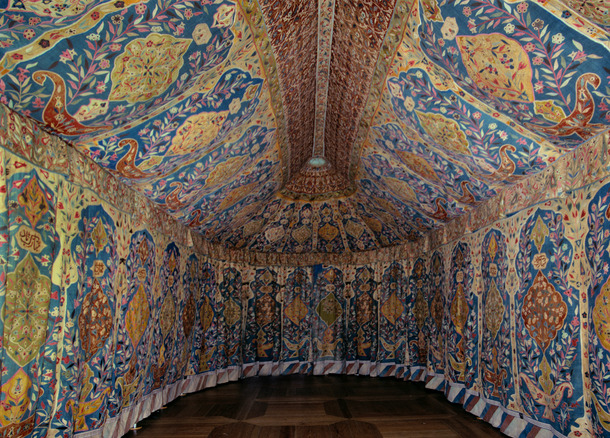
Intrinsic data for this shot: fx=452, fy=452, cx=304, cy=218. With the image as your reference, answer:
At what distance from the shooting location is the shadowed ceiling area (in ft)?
8.59

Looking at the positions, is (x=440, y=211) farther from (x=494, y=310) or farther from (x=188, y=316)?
(x=188, y=316)

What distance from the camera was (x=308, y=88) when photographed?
5.23m

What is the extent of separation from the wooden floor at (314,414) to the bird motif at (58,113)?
2.91 metres

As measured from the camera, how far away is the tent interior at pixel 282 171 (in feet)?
8.80

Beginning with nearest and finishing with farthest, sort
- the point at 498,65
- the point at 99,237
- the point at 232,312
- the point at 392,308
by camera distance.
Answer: the point at 498,65
the point at 99,237
the point at 232,312
the point at 392,308

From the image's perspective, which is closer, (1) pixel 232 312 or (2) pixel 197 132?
(2) pixel 197 132

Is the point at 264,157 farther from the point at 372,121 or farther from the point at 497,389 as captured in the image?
Result: the point at 497,389

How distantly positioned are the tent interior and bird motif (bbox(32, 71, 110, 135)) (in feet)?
0.06

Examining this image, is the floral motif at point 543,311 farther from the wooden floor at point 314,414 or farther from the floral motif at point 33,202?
the floral motif at point 33,202

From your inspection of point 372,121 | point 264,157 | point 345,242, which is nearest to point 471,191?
point 372,121

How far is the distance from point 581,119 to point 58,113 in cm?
350

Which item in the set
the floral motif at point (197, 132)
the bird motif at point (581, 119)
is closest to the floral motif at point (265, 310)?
the floral motif at point (197, 132)

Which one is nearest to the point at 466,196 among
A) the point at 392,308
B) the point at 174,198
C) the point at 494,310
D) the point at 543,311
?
the point at 494,310

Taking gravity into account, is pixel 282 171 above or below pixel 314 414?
above
